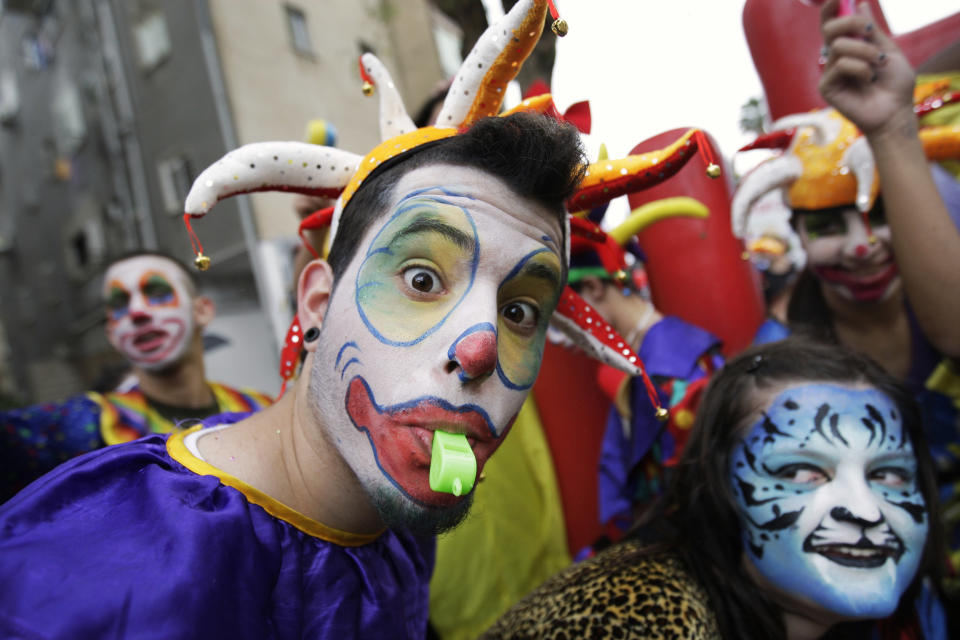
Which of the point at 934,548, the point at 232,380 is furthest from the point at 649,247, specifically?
the point at 232,380

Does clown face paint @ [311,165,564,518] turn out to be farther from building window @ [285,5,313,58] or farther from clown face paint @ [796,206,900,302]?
building window @ [285,5,313,58]

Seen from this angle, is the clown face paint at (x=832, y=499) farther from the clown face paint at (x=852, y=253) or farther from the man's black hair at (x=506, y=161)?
the man's black hair at (x=506, y=161)

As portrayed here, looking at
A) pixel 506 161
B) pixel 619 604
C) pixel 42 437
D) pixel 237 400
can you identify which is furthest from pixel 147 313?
pixel 619 604

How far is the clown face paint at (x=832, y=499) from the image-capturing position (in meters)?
1.43

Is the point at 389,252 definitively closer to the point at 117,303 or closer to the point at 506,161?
the point at 506,161

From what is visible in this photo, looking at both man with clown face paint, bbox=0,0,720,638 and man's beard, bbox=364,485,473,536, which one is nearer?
man with clown face paint, bbox=0,0,720,638

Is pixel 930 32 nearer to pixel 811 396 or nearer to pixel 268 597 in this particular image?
pixel 811 396

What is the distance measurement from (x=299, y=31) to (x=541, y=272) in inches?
172

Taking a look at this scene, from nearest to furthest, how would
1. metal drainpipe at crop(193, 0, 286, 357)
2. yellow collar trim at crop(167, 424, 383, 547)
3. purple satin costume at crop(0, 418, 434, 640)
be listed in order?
purple satin costume at crop(0, 418, 434, 640), yellow collar trim at crop(167, 424, 383, 547), metal drainpipe at crop(193, 0, 286, 357)

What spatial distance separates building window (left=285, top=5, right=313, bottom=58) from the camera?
4535mm

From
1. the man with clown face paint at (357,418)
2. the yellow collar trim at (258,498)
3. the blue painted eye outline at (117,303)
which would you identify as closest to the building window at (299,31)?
the blue painted eye outline at (117,303)

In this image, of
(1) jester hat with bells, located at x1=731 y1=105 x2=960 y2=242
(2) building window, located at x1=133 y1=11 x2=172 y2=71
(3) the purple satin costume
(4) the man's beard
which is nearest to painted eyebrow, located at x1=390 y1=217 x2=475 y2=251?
(4) the man's beard

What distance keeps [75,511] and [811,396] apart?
5.46 feet

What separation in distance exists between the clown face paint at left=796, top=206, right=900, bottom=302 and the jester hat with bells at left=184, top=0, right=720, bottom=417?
1305 millimetres
